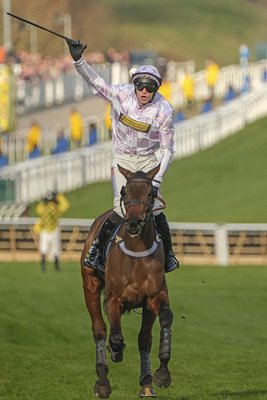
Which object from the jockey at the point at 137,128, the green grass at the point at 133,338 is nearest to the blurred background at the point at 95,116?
the green grass at the point at 133,338

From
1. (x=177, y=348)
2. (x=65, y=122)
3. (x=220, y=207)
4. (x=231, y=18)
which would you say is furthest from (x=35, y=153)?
(x=231, y=18)

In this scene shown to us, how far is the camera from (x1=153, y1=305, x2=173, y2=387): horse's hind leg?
12.9m

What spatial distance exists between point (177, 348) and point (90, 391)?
543 cm

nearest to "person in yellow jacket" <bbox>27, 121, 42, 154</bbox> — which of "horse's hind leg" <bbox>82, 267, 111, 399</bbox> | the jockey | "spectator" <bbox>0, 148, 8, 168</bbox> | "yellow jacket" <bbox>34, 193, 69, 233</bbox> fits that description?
"spectator" <bbox>0, 148, 8, 168</bbox>

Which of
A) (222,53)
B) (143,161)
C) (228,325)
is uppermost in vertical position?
(222,53)

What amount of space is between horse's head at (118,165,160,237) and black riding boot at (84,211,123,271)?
620mm

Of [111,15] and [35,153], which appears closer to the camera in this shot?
[35,153]

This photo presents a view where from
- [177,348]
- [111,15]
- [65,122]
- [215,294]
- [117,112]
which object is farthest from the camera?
[111,15]

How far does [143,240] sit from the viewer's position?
1294 cm

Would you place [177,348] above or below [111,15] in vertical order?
below

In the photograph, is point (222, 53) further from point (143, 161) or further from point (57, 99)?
point (143, 161)

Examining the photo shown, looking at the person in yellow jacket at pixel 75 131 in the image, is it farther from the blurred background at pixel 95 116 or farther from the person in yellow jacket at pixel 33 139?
the person in yellow jacket at pixel 33 139

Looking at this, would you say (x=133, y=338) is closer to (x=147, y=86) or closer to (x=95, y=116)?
(x=147, y=86)

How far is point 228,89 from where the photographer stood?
62250mm
